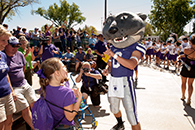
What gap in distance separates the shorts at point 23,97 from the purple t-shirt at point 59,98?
4.09ft

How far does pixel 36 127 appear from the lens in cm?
158

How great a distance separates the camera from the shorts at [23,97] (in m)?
2.55

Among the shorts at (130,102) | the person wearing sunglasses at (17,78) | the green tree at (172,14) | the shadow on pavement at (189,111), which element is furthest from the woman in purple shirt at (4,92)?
the green tree at (172,14)

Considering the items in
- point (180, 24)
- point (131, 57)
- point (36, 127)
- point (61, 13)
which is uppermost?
point (61, 13)

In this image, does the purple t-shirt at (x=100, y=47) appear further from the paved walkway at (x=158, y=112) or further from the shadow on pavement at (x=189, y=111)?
the shadow on pavement at (x=189, y=111)

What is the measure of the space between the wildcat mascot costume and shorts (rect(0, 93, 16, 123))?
154 centimetres

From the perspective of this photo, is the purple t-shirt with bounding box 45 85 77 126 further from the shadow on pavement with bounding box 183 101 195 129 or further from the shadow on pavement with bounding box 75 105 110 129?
the shadow on pavement with bounding box 183 101 195 129

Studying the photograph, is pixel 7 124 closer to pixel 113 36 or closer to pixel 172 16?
pixel 113 36

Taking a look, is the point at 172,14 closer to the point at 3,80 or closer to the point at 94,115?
the point at 94,115

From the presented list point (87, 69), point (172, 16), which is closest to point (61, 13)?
point (172, 16)

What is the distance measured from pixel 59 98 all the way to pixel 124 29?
1.45 metres

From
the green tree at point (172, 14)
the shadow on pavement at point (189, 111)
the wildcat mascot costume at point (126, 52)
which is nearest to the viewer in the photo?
the wildcat mascot costume at point (126, 52)

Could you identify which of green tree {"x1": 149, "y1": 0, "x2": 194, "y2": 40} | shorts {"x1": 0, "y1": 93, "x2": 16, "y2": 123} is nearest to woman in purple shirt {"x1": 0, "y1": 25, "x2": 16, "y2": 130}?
shorts {"x1": 0, "y1": 93, "x2": 16, "y2": 123}

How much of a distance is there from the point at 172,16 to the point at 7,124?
1185 inches
